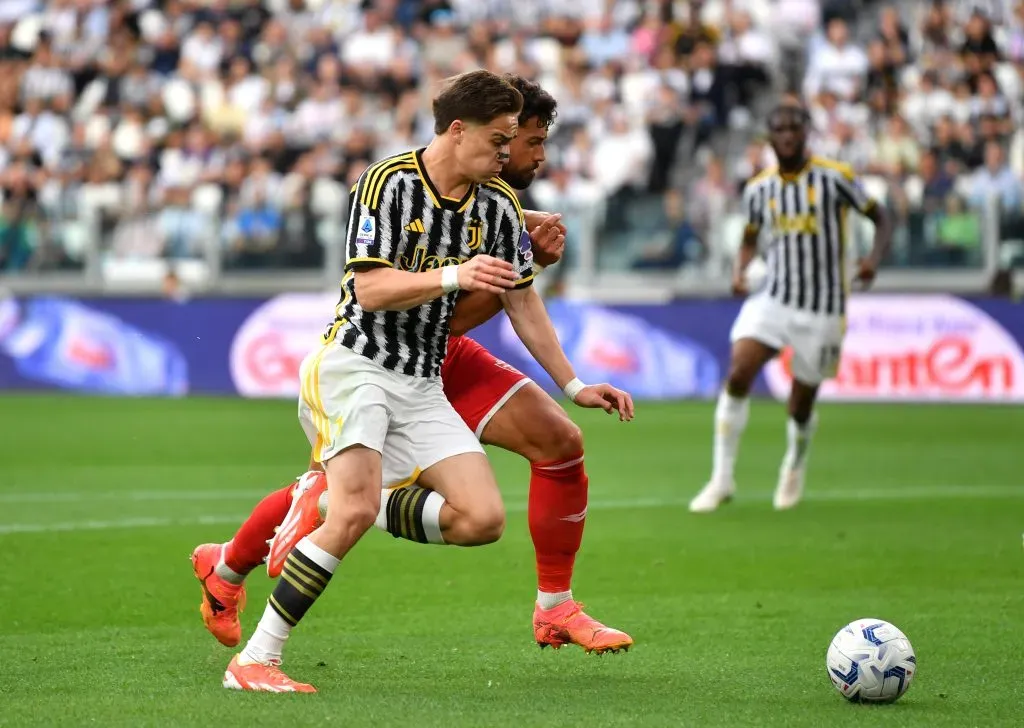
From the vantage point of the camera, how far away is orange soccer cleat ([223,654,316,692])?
5.30m

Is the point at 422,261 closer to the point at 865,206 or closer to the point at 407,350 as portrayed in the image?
the point at 407,350

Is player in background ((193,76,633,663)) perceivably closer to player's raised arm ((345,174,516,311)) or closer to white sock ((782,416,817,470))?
player's raised arm ((345,174,516,311))

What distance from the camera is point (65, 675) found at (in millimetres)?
5652

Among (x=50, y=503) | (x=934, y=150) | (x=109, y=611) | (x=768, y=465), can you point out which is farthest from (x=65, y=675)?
(x=934, y=150)

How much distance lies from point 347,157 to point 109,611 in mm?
15781

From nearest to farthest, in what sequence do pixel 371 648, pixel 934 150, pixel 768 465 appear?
pixel 371 648 < pixel 768 465 < pixel 934 150

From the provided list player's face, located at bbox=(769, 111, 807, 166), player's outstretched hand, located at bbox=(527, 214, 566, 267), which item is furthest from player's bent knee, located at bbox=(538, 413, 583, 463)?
player's face, located at bbox=(769, 111, 807, 166)

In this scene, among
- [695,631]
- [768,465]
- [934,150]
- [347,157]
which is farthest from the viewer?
[347,157]

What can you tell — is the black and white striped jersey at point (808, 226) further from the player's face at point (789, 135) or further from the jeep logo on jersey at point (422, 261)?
the jeep logo on jersey at point (422, 261)

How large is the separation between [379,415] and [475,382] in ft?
2.72

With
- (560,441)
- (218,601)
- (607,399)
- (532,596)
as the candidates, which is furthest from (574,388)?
(532,596)

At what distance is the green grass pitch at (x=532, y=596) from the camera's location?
206 inches

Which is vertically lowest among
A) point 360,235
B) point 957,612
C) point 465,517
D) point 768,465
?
point 768,465

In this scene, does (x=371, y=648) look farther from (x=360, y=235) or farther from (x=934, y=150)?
(x=934, y=150)
